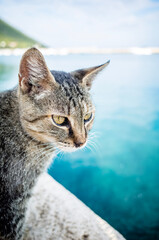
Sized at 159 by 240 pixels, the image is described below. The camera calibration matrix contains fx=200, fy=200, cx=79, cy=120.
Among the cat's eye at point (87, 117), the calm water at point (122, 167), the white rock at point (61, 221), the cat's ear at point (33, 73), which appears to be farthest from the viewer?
the calm water at point (122, 167)

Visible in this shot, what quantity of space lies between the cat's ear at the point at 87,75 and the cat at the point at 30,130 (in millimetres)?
126

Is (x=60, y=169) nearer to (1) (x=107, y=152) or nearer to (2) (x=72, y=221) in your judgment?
(1) (x=107, y=152)

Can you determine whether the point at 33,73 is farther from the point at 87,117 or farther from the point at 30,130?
the point at 87,117

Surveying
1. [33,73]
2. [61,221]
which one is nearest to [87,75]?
[33,73]

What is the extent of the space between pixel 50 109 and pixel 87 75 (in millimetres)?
369

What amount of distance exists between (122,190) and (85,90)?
205 centimetres

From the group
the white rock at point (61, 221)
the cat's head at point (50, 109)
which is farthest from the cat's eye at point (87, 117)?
the white rock at point (61, 221)

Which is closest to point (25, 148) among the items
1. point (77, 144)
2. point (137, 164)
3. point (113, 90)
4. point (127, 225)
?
point (77, 144)

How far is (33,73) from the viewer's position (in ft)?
3.53

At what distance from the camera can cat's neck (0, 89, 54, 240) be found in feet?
3.61

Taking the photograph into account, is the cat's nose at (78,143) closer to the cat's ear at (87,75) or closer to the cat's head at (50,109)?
the cat's head at (50,109)

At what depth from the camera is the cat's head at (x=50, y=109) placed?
3.61 feet

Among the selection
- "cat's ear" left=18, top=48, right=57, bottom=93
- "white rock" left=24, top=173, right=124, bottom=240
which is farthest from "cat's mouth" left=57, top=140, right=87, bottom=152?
"white rock" left=24, top=173, right=124, bottom=240

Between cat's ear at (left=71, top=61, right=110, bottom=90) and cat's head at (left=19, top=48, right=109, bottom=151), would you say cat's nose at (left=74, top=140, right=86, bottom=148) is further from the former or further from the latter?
cat's ear at (left=71, top=61, right=110, bottom=90)
